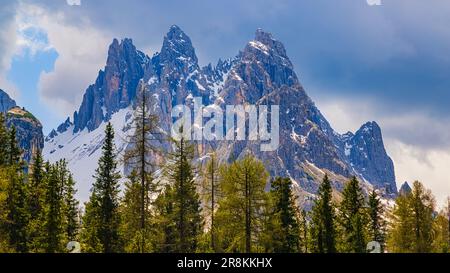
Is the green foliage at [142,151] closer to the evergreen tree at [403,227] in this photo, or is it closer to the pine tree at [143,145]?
the pine tree at [143,145]

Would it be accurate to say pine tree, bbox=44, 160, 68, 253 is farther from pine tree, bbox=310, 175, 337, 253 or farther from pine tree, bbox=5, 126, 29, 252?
pine tree, bbox=310, 175, 337, 253

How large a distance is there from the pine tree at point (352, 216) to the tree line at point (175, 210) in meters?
0.11

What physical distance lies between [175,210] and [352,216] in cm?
2031

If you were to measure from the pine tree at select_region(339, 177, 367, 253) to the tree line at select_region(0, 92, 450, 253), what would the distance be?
0.36ft

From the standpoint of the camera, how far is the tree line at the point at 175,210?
47.8 m

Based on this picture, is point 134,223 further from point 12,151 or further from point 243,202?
point 12,151

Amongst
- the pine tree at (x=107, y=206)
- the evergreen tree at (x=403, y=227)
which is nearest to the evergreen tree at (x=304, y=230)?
the evergreen tree at (x=403, y=227)

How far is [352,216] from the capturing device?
195 feet

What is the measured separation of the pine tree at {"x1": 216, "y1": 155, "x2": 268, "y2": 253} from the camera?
157 feet

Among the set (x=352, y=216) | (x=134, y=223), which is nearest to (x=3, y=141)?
(x=134, y=223)

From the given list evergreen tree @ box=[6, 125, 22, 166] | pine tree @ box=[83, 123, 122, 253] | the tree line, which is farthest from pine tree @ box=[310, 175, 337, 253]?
evergreen tree @ box=[6, 125, 22, 166]
